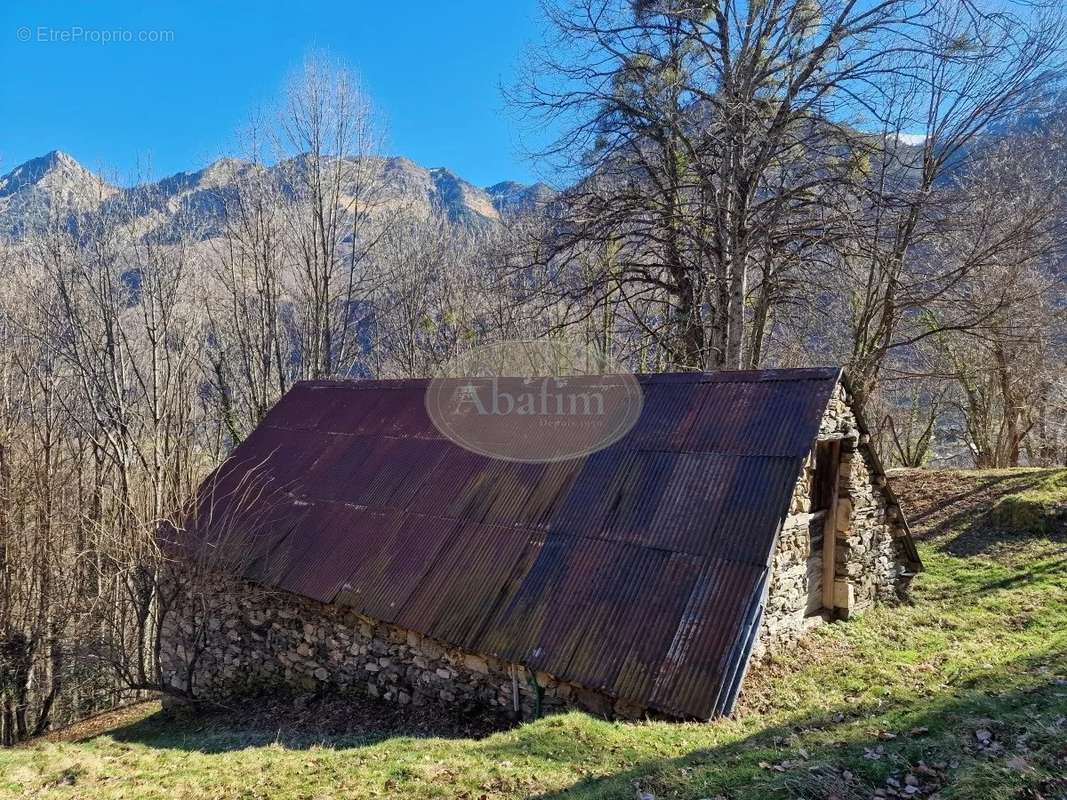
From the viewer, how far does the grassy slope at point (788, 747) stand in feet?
12.0

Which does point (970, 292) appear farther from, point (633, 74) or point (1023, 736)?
point (1023, 736)

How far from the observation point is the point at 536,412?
31.2ft

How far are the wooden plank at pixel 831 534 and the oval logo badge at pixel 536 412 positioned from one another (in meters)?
2.53

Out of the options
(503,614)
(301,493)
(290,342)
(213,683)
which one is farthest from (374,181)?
(503,614)

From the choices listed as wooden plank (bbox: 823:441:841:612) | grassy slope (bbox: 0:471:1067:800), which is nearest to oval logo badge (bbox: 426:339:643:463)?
wooden plank (bbox: 823:441:841:612)

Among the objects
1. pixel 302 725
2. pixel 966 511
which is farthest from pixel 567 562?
pixel 966 511

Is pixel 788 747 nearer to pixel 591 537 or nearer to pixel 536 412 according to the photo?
pixel 591 537

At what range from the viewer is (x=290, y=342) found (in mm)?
25391

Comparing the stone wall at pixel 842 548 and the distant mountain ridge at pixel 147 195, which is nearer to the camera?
the stone wall at pixel 842 548

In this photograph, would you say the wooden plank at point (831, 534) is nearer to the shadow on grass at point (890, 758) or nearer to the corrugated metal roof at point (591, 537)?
the corrugated metal roof at point (591, 537)

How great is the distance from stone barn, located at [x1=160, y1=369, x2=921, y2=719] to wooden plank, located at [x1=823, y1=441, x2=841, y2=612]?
0.03 metres

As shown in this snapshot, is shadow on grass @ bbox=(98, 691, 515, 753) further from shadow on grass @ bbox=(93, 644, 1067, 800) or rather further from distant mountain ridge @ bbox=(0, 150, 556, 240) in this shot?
distant mountain ridge @ bbox=(0, 150, 556, 240)

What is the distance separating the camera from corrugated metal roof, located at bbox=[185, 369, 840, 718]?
5715 mm

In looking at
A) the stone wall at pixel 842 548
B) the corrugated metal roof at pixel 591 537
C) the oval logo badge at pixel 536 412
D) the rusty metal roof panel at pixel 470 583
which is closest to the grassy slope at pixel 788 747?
the stone wall at pixel 842 548
